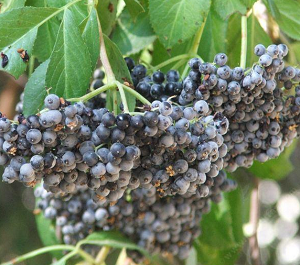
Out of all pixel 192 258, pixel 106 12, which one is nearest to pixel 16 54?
pixel 106 12

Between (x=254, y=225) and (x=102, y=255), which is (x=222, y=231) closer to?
(x=254, y=225)

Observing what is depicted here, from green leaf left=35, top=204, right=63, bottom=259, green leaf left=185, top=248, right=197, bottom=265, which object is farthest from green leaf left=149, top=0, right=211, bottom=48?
green leaf left=185, top=248, right=197, bottom=265

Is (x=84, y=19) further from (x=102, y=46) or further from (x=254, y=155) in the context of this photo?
(x=254, y=155)

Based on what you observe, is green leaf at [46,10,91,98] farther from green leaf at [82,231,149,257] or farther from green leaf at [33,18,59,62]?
green leaf at [82,231,149,257]

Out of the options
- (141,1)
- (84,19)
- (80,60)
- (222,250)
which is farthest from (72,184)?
(222,250)

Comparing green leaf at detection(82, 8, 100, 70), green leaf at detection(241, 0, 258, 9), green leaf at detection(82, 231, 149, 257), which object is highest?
green leaf at detection(82, 8, 100, 70)

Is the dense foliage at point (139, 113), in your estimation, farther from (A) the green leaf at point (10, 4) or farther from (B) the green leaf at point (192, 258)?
(B) the green leaf at point (192, 258)

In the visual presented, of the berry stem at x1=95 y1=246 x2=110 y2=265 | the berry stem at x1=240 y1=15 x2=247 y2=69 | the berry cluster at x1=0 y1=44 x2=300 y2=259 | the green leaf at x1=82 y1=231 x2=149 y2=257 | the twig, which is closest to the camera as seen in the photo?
the berry cluster at x1=0 y1=44 x2=300 y2=259
